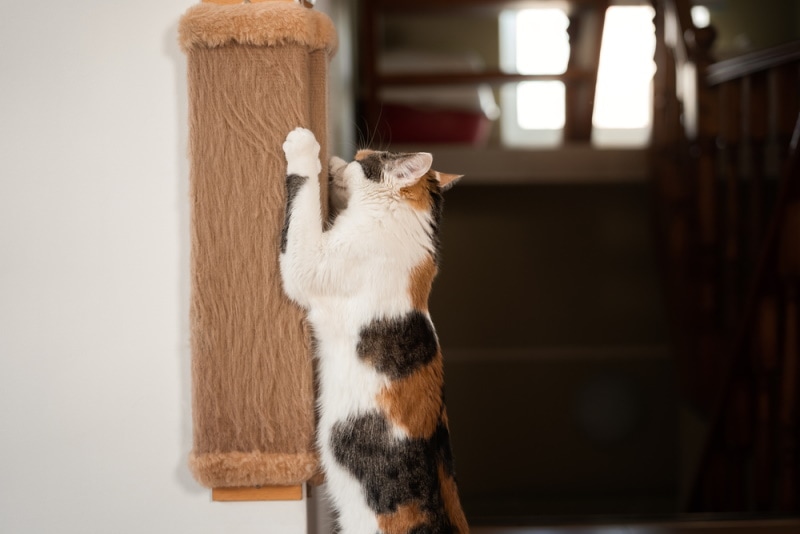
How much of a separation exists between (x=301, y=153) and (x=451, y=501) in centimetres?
53

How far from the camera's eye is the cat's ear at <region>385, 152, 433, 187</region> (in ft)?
3.34

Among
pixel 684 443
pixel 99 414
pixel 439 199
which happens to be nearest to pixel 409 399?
pixel 439 199

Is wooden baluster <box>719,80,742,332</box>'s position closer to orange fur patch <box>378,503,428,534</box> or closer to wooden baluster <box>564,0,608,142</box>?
wooden baluster <box>564,0,608,142</box>

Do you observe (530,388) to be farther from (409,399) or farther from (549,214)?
(409,399)

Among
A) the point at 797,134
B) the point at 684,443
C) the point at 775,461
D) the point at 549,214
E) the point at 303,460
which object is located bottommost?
the point at 684,443

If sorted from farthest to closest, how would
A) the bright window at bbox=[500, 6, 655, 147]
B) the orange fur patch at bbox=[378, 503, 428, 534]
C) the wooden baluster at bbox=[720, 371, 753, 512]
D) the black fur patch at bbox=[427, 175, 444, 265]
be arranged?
the bright window at bbox=[500, 6, 655, 147] < the wooden baluster at bbox=[720, 371, 753, 512] < the black fur patch at bbox=[427, 175, 444, 265] < the orange fur patch at bbox=[378, 503, 428, 534]

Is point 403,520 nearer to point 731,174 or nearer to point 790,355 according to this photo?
point 790,355

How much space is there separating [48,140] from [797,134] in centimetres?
194

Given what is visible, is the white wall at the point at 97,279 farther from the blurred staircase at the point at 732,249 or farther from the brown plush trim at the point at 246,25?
the blurred staircase at the point at 732,249

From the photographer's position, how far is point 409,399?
98 cm

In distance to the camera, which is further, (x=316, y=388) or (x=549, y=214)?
(x=549, y=214)

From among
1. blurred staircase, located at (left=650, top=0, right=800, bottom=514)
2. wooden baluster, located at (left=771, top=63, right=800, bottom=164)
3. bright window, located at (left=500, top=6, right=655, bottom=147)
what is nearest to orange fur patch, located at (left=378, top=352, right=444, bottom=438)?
blurred staircase, located at (left=650, top=0, right=800, bottom=514)

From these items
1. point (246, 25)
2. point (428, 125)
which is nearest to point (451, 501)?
point (246, 25)

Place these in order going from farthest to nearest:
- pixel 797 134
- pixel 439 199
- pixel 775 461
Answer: pixel 775 461 < pixel 797 134 < pixel 439 199
